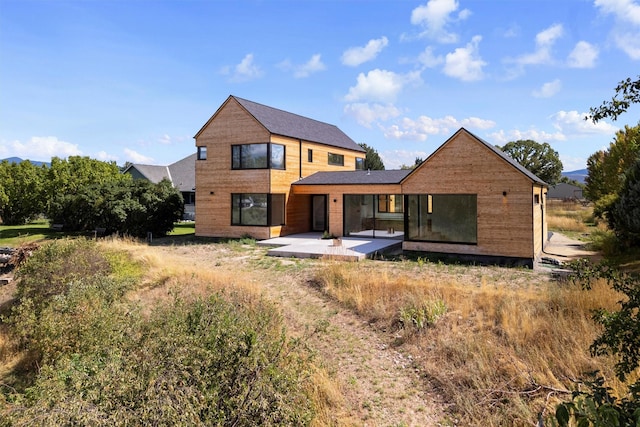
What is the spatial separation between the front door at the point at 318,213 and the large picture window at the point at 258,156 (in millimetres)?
3715

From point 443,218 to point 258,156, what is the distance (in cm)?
1056

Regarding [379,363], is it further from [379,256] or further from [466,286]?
[379,256]

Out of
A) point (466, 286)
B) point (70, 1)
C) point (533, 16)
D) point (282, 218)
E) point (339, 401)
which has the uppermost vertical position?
point (70, 1)

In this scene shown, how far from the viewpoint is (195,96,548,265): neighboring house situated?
1553cm

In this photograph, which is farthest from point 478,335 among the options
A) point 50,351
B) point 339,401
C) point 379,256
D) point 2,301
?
point 2,301

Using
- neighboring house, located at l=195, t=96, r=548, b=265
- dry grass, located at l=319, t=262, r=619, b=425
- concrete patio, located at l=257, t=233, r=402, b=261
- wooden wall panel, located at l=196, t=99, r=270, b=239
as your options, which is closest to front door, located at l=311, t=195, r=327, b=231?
neighboring house, located at l=195, t=96, r=548, b=265

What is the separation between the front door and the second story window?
3.59 m

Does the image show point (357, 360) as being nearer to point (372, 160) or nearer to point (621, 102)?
point (621, 102)

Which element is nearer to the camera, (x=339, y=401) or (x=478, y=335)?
(x=339, y=401)

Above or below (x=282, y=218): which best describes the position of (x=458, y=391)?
below

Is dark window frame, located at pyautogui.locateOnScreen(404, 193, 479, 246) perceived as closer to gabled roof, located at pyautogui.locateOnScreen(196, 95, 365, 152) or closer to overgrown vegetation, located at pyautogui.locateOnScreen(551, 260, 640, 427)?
gabled roof, located at pyautogui.locateOnScreen(196, 95, 365, 152)

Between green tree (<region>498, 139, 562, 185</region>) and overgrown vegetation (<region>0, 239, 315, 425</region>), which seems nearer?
overgrown vegetation (<region>0, 239, 315, 425</region>)

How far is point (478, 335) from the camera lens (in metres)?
7.58

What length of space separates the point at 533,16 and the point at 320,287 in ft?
27.8
